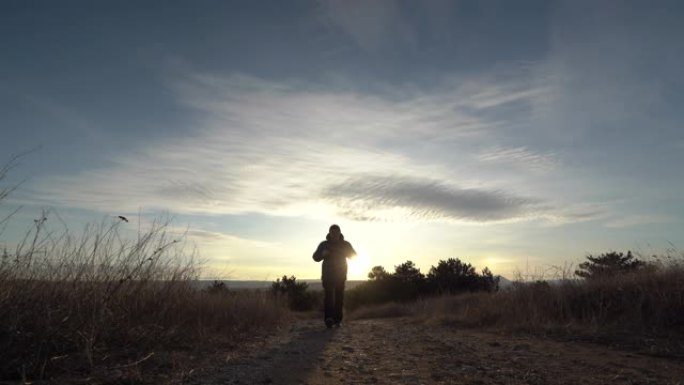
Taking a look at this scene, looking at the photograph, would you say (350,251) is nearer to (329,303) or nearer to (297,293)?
(329,303)

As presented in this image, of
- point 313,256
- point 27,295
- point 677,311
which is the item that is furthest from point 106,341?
point 677,311

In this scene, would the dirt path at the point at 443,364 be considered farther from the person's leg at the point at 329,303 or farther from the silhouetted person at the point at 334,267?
the silhouetted person at the point at 334,267

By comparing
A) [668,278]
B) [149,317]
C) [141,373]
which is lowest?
[141,373]

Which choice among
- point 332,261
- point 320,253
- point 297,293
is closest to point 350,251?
point 332,261

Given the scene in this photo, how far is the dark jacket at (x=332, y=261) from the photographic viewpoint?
40.8 feet

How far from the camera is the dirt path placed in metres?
5.55

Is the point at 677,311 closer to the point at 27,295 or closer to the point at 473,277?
the point at 27,295

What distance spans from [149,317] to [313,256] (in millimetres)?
4986

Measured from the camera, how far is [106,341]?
6.12 m

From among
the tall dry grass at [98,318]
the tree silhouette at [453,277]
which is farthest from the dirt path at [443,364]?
the tree silhouette at [453,277]

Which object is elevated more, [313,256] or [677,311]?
[313,256]

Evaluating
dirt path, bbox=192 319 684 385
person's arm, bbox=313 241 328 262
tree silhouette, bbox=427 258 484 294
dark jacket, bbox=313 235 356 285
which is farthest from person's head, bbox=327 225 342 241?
tree silhouette, bbox=427 258 484 294

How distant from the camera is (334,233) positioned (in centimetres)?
1268

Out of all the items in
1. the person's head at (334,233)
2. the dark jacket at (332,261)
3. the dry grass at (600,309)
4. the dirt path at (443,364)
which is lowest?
the dirt path at (443,364)
